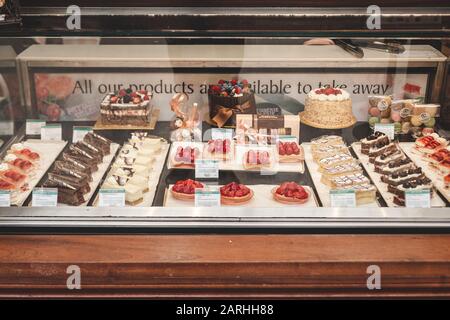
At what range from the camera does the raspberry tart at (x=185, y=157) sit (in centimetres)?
367

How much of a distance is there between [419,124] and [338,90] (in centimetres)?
60

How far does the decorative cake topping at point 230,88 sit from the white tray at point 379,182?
823mm

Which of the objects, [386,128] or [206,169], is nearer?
[206,169]

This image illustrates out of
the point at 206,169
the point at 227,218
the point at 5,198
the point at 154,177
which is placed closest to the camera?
the point at 227,218

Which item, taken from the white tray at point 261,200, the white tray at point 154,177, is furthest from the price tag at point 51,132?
the white tray at point 261,200

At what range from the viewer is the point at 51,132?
3.98 meters

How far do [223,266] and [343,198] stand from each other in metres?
0.78

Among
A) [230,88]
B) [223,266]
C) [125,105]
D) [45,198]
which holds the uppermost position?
[230,88]

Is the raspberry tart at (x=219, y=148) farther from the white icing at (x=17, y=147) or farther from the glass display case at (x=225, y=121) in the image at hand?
the white icing at (x=17, y=147)

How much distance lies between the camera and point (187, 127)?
13.1ft

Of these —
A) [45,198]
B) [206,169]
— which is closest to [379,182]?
[206,169]

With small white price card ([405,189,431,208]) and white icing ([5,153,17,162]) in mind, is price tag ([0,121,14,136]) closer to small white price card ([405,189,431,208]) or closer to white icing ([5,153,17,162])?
white icing ([5,153,17,162])

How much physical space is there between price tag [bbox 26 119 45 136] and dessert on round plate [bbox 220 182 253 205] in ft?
4.63

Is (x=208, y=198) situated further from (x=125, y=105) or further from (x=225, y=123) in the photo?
(x=125, y=105)
